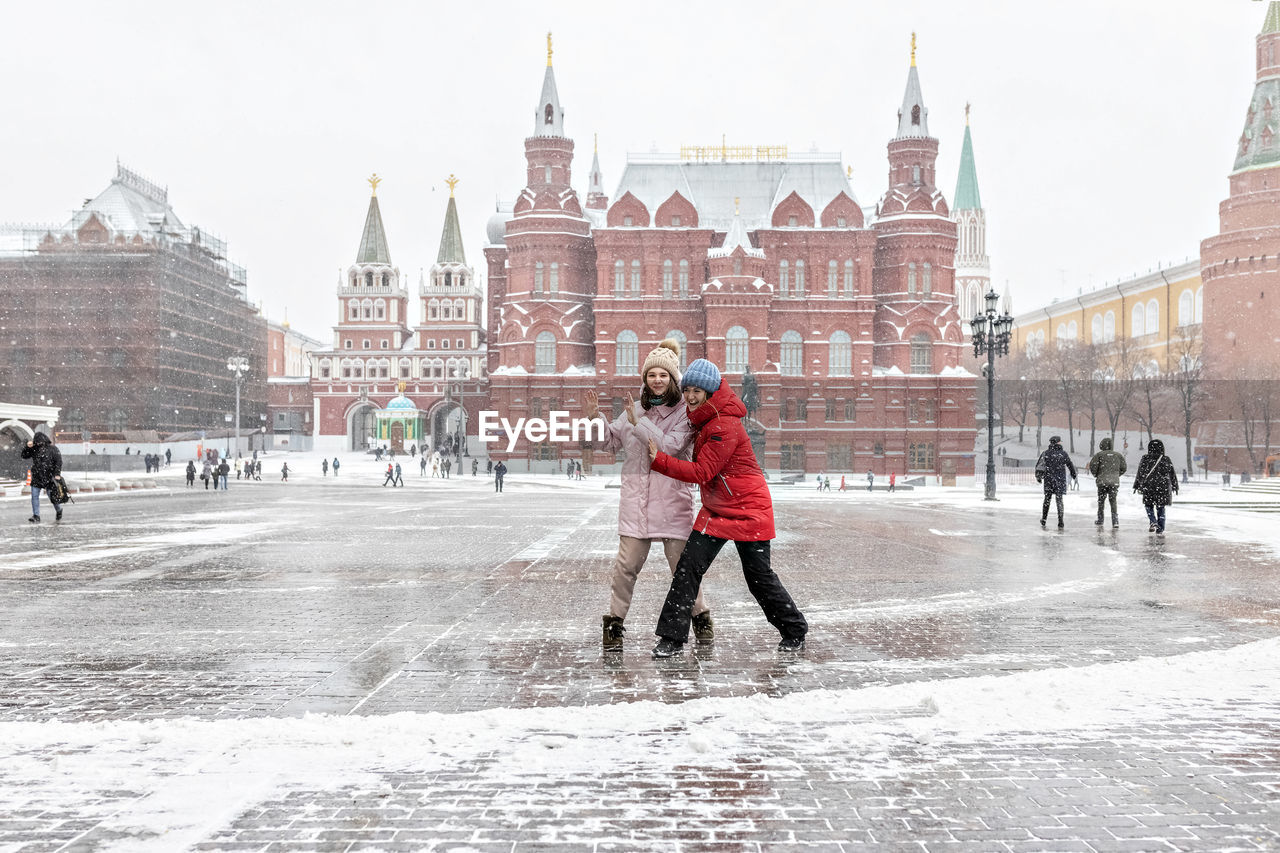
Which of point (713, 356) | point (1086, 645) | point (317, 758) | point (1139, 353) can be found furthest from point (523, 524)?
point (1139, 353)

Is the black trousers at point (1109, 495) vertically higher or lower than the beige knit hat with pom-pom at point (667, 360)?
lower

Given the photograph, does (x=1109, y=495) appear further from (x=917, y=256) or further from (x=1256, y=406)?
(x=1256, y=406)

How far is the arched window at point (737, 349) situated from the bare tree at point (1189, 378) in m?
22.3

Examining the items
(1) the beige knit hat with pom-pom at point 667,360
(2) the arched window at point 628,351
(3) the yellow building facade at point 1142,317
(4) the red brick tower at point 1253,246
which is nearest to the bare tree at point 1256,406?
(4) the red brick tower at point 1253,246

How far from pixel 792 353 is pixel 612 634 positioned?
2004 inches

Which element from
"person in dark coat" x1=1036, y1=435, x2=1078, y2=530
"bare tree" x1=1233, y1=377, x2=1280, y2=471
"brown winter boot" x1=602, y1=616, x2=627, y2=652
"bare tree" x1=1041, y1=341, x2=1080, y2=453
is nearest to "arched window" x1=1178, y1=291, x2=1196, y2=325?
"bare tree" x1=1041, y1=341, x2=1080, y2=453

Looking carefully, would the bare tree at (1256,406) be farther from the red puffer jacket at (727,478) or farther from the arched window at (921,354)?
the red puffer jacket at (727,478)

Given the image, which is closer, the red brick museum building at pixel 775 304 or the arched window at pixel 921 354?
the red brick museum building at pixel 775 304

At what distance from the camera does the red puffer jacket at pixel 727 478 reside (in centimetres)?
621

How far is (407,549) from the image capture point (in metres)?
13.5

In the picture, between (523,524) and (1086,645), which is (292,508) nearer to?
(523,524)

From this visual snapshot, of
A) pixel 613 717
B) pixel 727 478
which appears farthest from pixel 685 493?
pixel 613 717

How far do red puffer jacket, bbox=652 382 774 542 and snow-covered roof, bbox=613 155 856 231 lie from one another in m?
52.2

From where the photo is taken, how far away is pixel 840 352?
56.4 m
